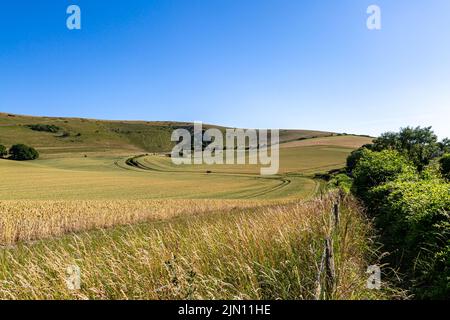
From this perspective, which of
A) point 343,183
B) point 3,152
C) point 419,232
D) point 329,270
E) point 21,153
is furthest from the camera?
point 3,152

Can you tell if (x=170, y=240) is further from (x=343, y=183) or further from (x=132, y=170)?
(x=132, y=170)

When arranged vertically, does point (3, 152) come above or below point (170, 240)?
below

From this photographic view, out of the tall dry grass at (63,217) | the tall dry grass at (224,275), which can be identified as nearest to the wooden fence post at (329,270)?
the tall dry grass at (224,275)

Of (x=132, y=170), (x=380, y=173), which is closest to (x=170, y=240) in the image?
(x=380, y=173)

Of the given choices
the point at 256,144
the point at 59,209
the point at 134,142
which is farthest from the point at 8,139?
the point at 59,209

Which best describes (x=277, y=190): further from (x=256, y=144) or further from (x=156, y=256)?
(x=256, y=144)

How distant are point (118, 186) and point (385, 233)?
137 feet

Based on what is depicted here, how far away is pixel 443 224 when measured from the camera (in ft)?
22.5

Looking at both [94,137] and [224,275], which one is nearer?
[224,275]

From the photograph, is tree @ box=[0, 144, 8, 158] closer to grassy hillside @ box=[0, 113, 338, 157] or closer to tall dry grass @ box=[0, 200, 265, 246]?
grassy hillside @ box=[0, 113, 338, 157]

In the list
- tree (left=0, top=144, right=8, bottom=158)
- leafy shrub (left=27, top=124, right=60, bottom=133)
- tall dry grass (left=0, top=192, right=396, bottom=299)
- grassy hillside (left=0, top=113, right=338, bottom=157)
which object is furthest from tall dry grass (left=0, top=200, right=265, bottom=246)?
leafy shrub (left=27, top=124, right=60, bottom=133)

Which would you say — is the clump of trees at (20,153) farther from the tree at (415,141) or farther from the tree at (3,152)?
the tree at (415,141)
